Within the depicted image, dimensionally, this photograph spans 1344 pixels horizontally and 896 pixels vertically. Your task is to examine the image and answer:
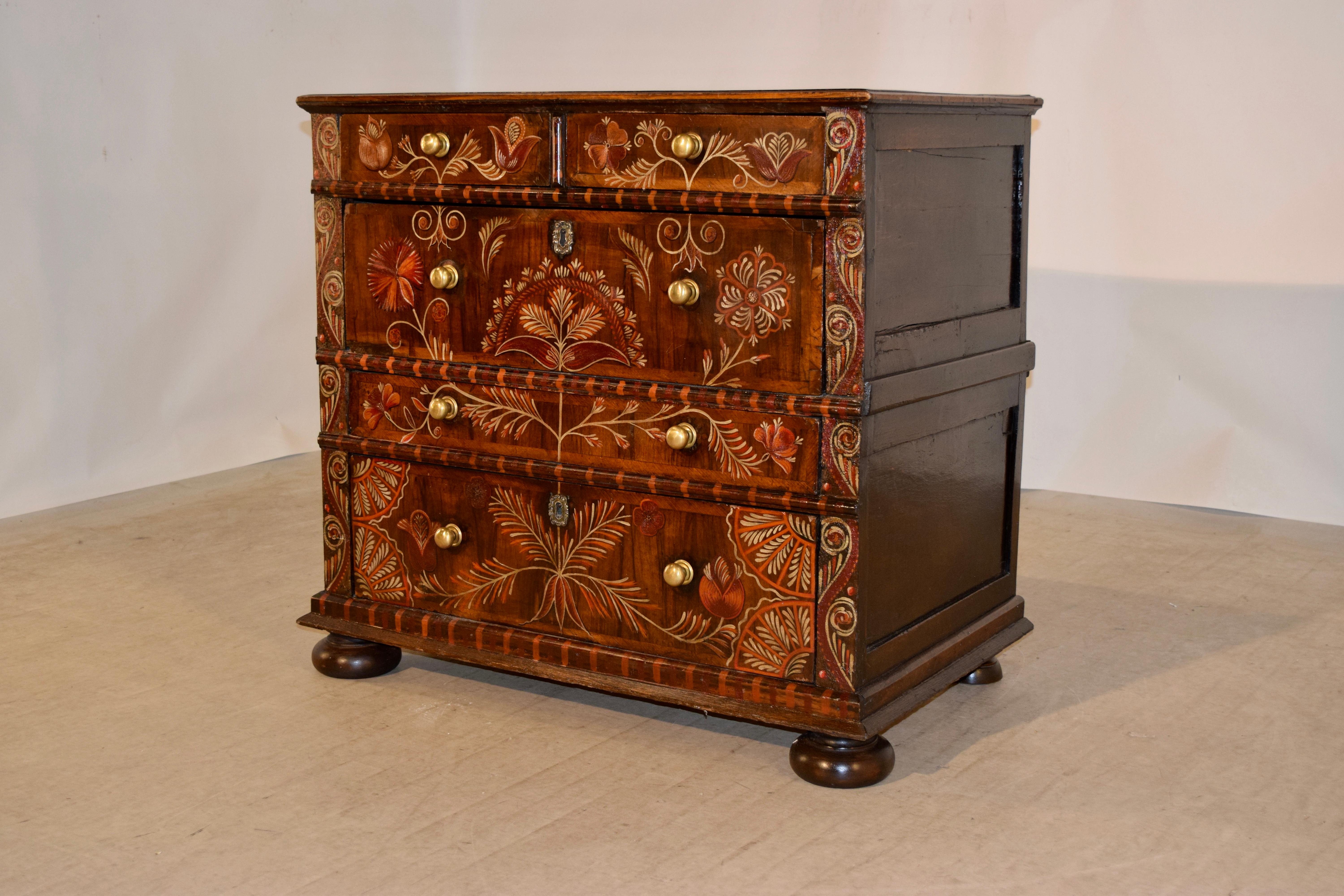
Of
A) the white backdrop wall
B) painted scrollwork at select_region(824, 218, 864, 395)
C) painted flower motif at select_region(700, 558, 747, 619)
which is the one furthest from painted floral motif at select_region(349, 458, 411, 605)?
the white backdrop wall

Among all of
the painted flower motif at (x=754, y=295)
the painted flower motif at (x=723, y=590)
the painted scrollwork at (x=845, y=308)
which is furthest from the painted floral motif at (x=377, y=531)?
the painted scrollwork at (x=845, y=308)

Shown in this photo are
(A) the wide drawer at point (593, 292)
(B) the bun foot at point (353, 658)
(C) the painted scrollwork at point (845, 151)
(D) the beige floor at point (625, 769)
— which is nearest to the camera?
(D) the beige floor at point (625, 769)

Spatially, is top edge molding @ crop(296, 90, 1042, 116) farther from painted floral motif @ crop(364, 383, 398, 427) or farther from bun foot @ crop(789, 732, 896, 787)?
bun foot @ crop(789, 732, 896, 787)

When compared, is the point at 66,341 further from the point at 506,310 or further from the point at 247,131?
the point at 506,310

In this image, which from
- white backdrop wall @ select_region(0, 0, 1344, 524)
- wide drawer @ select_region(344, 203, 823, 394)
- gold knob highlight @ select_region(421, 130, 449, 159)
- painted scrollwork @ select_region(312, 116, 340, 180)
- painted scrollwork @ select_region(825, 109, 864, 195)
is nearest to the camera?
painted scrollwork @ select_region(825, 109, 864, 195)

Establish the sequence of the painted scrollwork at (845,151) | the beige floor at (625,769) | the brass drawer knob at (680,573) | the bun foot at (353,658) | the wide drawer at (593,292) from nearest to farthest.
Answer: the beige floor at (625,769)
the painted scrollwork at (845,151)
the wide drawer at (593,292)
the brass drawer knob at (680,573)
the bun foot at (353,658)

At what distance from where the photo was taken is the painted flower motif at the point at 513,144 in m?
A: 2.24

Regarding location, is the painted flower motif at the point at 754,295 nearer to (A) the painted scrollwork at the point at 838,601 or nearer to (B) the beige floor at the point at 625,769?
(A) the painted scrollwork at the point at 838,601

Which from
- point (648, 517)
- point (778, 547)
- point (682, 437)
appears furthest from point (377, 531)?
point (778, 547)

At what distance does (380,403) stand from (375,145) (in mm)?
435

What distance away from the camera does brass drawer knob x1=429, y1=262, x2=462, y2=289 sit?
2.35 metres

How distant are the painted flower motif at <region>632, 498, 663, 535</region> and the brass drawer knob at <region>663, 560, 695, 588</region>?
63mm

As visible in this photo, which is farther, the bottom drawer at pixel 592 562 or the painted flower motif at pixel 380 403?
the painted flower motif at pixel 380 403

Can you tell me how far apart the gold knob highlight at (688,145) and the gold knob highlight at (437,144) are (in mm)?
421
